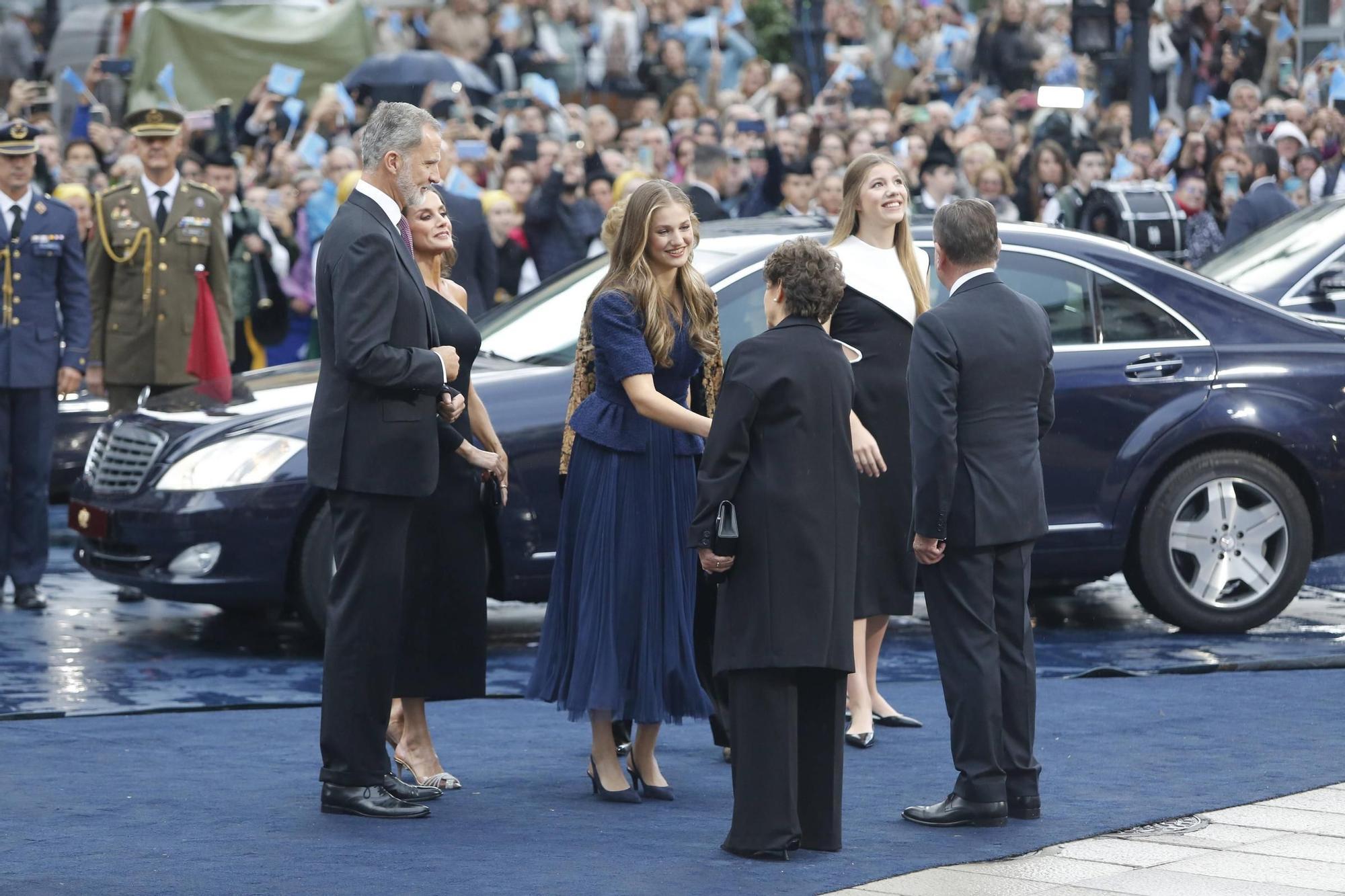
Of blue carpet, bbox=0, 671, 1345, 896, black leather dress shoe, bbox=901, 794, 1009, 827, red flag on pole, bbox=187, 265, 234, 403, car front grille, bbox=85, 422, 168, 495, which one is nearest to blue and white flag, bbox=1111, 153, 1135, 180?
red flag on pole, bbox=187, 265, 234, 403

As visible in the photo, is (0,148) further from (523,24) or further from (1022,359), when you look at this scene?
(523,24)

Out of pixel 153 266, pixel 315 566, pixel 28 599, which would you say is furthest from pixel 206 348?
pixel 315 566

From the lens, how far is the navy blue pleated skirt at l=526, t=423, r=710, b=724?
6531 millimetres

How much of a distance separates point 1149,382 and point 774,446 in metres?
3.86

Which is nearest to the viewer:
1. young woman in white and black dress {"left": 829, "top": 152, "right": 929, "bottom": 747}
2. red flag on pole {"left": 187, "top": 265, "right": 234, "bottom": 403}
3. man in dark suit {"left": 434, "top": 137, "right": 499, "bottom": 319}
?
young woman in white and black dress {"left": 829, "top": 152, "right": 929, "bottom": 747}

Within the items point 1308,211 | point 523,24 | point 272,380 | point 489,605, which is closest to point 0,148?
point 272,380

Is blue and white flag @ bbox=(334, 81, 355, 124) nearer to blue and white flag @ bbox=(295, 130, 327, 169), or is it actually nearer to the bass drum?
blue and white flag @ bbox=(295, 130, 327, 169)

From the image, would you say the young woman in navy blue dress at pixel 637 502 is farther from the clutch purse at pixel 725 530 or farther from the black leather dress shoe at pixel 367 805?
the clutch purse at pixel 725 530

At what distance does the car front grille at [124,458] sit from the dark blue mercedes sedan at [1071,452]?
0.04 ft

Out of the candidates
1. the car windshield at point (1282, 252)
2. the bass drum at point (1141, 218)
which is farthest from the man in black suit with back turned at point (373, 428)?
the bass drum at point (1141, 218)

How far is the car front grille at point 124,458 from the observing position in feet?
29.9

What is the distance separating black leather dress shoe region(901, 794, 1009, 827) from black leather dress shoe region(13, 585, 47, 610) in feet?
17.0

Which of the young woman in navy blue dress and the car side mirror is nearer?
the young woman in navy blue dress

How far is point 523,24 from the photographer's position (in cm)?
2336
